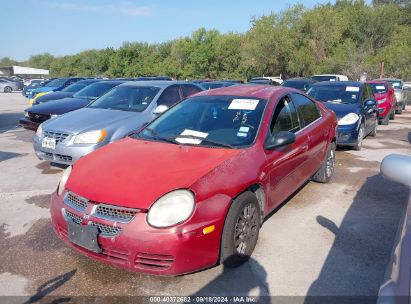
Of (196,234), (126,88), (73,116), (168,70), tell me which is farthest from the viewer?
(168,70)

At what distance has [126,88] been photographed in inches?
301

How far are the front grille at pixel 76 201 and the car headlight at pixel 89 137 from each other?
102 inches

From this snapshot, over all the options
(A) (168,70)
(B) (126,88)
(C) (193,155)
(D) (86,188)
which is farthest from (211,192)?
(A) (168,70)

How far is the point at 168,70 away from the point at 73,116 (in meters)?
48.2

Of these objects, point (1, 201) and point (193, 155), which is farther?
point (1, 201)

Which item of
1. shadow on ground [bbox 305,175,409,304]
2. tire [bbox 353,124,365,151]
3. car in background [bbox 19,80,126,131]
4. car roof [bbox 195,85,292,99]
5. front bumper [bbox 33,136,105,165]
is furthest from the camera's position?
car in background [bbox 19,80,126,131]

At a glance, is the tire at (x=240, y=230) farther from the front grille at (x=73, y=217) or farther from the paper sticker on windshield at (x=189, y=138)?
the front grille at (x=73, y=217)

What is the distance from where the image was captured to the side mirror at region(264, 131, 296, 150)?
3805 mm

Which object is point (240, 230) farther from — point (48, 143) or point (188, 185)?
point (48, 143)

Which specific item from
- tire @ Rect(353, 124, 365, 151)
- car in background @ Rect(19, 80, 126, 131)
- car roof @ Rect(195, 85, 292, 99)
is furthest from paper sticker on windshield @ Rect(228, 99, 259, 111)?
car in background @ Rect(19, 80, 126, 131)

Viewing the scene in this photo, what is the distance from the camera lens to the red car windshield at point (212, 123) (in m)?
3.90

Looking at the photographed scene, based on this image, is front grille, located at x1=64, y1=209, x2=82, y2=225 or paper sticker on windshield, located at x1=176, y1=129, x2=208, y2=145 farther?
paper sticker on windshield, located at x1=176, y1=129, x2=208, y2=145

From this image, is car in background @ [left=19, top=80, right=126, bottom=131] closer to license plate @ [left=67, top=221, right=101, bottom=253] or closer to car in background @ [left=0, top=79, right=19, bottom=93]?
license plate @ [left=67, top=221, right=101, bottom=253]

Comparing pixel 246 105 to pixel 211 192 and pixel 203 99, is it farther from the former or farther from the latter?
pixel 211 192
